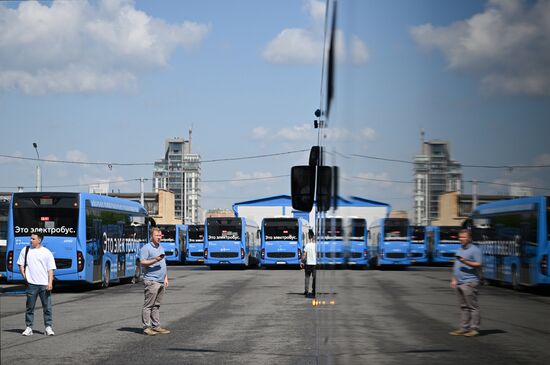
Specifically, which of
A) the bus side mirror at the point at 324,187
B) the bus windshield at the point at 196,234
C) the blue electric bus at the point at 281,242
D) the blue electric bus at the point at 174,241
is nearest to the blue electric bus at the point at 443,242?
the bus side mirror at the point at 324,187

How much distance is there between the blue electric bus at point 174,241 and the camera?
58969mm

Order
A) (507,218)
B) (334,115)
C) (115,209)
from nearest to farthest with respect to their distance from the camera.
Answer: (507,218), (334,115), (115,209)

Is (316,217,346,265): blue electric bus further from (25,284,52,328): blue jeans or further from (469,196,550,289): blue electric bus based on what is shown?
(25,284,52,328): blue jeans

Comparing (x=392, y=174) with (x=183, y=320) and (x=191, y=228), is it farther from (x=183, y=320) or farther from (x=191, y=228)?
(x=191, y=228)

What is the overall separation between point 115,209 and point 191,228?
28843mm

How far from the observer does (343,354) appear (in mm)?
3949

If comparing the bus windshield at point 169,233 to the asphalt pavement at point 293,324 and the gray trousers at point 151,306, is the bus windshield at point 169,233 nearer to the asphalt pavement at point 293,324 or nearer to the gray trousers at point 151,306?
the asphalt pavement at point 293,324

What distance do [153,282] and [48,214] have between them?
37.9 feet

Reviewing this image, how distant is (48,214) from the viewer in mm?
25453

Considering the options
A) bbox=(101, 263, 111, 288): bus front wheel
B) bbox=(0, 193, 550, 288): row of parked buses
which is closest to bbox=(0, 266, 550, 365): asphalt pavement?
bbox=(0, 193, 550, 288): row of parked buses

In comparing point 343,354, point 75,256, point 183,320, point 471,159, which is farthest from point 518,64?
point 75,256

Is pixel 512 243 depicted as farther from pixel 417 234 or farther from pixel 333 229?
pixel 333 229

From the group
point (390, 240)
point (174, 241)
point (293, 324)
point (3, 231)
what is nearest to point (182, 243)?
point (174, 241)

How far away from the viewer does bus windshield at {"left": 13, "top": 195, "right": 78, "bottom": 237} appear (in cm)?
2533
